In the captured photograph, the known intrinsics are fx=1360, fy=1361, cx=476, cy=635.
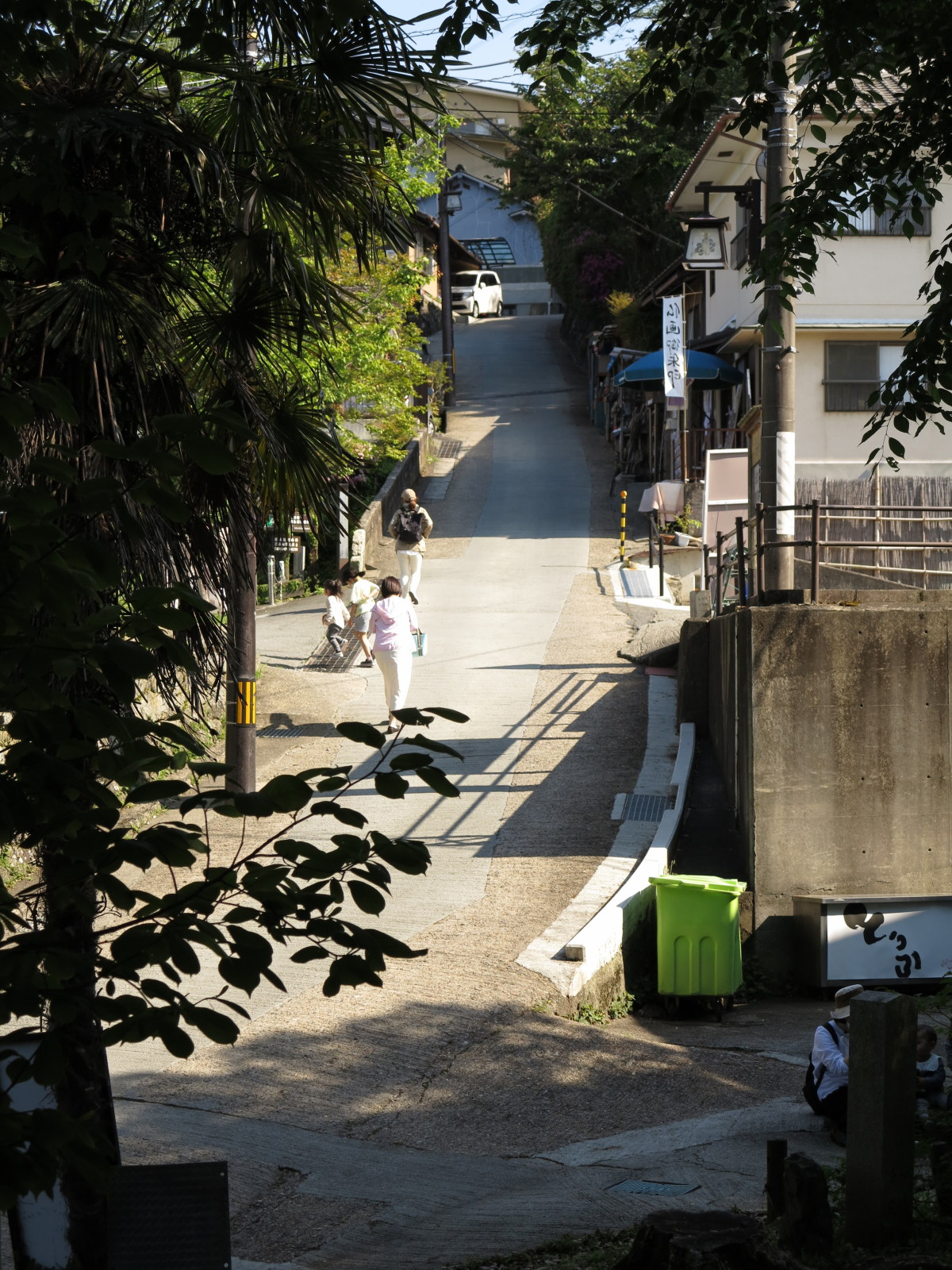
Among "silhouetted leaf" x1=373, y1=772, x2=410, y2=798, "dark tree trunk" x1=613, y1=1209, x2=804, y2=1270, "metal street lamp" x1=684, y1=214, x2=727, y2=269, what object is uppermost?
"metal street lamp" x1=684, y1=214, x2=727, y2=269

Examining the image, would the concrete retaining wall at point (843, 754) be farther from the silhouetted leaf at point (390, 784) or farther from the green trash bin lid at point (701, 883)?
the silhouetted leaf at point (390, 784)

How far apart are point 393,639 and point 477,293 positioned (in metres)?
56.2

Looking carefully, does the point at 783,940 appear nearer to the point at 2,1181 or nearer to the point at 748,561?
the point at 748,561

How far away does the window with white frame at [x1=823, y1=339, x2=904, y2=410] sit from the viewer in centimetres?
2325

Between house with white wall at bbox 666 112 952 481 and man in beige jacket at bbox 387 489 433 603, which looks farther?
house with white wall at bbox 666 112 952 481

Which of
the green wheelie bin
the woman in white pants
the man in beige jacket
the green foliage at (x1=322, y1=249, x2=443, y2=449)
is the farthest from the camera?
the green foliage at (x1=322, y1=249, x2=443, y2=449)

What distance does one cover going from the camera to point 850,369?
76.5 feet

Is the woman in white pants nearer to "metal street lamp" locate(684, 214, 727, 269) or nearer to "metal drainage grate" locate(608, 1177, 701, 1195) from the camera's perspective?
"metal drainage grate" locate(608, 1177, 701, 1195)

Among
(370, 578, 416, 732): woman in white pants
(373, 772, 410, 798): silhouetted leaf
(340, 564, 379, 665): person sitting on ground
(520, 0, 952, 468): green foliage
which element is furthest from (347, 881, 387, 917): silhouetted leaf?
(340, 564, 379, 665): person sitting on ground

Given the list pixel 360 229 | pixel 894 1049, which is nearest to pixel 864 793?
pixel 894 1049

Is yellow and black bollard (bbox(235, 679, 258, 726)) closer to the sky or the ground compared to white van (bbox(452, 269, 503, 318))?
closer to the ground

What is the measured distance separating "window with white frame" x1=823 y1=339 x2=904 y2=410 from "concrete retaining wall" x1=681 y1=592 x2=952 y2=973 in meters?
12.0

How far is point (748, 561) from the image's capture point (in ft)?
44.7

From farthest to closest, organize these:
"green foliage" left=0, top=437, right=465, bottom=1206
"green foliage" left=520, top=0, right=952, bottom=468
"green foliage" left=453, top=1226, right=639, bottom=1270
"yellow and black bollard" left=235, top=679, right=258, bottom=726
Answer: "yellow and black bollard" left=235, top=679, right=258, bottom=726 → "green foliage" left=520, top=0, right=952, bottom=468 → "green foliage" left=453, top=1226, right=639, bottom=1270 → "green foliage" left=0, top=437, right=465, bottom=1206
